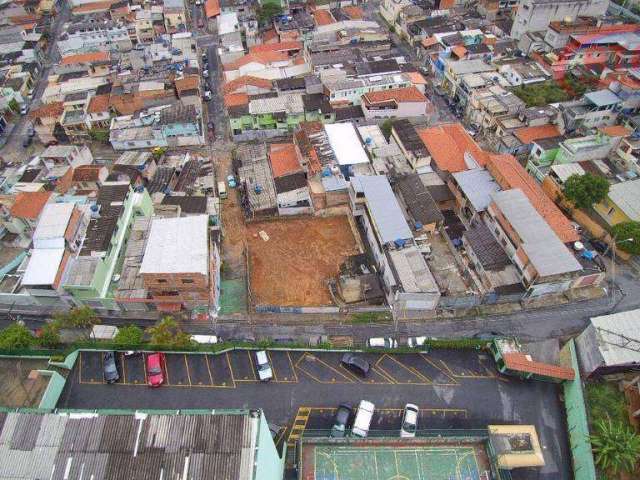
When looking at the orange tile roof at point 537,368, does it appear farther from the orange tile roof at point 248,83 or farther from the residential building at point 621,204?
the orange tile roof at point 248,83

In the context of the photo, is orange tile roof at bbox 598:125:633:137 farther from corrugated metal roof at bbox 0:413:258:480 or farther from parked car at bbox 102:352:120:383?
parked car at bbox 102:352:120:383

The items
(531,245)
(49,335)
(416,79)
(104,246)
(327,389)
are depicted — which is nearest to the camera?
(327,389)

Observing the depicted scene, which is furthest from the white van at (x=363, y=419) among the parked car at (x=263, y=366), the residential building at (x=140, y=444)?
the parked car at (x=263, y=366)

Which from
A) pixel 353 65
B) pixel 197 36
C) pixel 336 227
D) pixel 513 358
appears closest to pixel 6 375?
pixel 336 227

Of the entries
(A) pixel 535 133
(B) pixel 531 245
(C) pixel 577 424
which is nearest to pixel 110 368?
(C) pixel 577 424

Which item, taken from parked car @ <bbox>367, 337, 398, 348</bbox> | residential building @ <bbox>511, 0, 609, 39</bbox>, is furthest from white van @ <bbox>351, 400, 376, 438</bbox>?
residential building @ <bbox>511, 0, 609, 39</bbox>

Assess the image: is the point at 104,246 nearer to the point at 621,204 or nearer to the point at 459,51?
the point at 621,204
